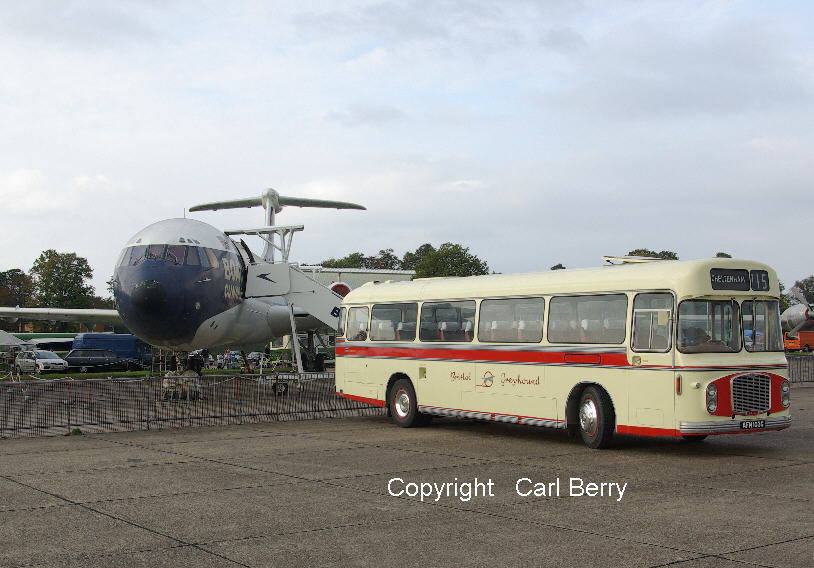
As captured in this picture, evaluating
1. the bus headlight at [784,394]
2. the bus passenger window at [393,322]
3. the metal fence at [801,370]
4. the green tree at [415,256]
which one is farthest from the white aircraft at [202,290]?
the green tree at [415,256]

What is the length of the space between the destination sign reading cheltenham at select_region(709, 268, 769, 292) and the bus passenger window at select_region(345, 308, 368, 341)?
8.69 meters

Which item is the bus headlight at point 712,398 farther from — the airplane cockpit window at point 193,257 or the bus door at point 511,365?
the airplane cockpit window at point 193,257

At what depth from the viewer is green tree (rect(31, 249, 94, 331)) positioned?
111312 mm

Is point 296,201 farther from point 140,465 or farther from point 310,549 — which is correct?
point 310,549

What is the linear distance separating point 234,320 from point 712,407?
58.5 feet

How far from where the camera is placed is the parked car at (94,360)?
57625 mm

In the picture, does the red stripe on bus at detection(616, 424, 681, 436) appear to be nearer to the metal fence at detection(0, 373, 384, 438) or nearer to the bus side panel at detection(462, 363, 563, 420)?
the bus side panel at detection(462, 363, 563, 420)

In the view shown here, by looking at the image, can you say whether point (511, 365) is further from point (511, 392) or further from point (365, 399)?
point (365, 399)

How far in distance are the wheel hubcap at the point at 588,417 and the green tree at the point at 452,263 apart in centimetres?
11139

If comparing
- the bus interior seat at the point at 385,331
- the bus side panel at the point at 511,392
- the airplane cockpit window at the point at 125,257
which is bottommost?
the bus side panel at the point at 511,392

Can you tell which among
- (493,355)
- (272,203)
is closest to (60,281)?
(272,203)

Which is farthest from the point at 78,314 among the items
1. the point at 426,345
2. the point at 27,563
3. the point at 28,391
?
the point at 27,563

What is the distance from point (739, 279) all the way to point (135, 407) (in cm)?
1256

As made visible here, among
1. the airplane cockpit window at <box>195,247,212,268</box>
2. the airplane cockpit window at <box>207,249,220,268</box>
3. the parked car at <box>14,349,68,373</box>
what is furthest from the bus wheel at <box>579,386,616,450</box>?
the parked car at <box>14,349,68,373</box>
